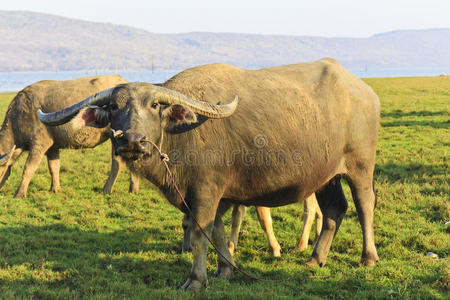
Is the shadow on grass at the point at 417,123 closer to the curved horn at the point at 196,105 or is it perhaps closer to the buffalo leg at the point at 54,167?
the buffalo leg at the point at 54,167

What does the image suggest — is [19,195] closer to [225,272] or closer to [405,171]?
[225,272]

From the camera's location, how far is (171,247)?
23.5 ft

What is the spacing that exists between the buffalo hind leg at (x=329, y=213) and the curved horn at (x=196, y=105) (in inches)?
93.6

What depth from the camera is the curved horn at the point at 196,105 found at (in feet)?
16.2

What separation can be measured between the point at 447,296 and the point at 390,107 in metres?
24.1

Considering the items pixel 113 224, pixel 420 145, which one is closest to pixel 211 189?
pixel 113 224

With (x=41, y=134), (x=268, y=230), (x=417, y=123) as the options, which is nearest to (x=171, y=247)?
(x=268, y=230)

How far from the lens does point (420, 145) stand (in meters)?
15.5

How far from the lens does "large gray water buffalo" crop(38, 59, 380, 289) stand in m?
5.06

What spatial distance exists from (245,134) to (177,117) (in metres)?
0.96

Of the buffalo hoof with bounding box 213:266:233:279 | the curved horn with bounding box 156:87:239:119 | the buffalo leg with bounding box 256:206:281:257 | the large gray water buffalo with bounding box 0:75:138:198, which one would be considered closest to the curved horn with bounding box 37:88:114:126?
the curved horn with bounding box 156:87:239:119

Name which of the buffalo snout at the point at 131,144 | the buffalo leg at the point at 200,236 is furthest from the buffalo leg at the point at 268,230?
the buffalo snout at the point at 131,144

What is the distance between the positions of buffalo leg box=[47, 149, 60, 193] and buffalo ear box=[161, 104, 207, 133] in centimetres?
677

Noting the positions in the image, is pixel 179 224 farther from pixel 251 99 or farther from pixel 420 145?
pixel 420 145
